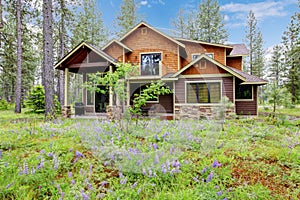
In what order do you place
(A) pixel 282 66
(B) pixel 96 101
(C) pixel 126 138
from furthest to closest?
(A) pixel 282 66, (B) pixel 96 101, (C) pixel 126 138

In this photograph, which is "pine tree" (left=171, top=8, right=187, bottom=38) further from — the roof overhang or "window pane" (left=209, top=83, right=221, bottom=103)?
the roof overhang

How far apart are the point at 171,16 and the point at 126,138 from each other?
736 inches

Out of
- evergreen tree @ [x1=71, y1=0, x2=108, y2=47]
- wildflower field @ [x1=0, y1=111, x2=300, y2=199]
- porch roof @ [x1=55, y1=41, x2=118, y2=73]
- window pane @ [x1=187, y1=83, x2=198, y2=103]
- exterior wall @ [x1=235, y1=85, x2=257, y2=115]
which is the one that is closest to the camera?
wildflower field @ [x1=0, y1=111, x2=300, y2=199]

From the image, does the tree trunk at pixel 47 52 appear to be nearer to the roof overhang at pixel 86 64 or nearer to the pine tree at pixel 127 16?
the roof overhang at pixel 86 64

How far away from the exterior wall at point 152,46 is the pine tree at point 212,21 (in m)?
9.29

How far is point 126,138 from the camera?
4.15m

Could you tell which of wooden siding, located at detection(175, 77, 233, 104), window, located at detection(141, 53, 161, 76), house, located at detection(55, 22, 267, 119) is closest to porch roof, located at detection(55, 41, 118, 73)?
house, located at detection(55, 22, 267, 119)

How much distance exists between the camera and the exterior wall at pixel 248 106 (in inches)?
452

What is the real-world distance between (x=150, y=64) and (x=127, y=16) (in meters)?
9.90

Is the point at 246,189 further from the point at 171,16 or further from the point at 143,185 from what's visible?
the point at 171,16

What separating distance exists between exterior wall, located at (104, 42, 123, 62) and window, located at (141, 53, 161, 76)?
5.41 ft

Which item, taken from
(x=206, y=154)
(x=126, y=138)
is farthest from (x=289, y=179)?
(x=126, y=138)

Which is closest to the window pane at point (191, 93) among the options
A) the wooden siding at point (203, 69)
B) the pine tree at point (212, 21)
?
the wooden siding at point (203, 69)

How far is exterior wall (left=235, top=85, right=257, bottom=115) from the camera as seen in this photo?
11469 millimetres
